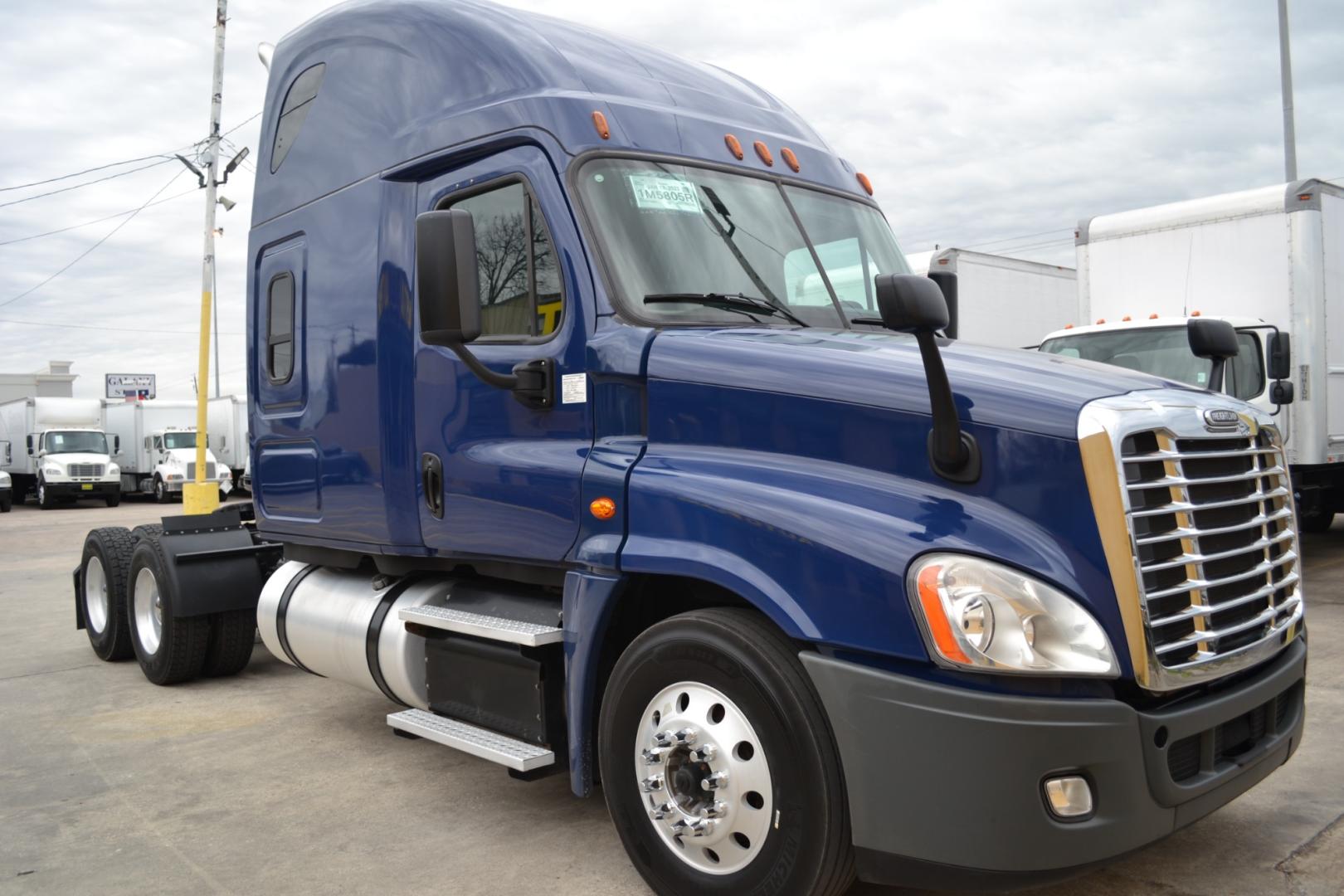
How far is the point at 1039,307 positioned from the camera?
45.3ft

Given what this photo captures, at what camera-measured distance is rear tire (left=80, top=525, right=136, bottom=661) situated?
782 centimetres

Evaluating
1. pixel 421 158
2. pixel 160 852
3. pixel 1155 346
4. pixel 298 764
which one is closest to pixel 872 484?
pixel 421 158

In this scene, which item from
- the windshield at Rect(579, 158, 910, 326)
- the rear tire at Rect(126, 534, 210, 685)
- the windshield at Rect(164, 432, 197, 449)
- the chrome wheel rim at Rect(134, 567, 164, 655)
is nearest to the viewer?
the windshield at Rect(579, 158, 910, 326)

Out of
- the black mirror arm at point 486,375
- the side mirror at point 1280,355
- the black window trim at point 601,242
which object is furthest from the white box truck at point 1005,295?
the black mirror arm at point 486,375

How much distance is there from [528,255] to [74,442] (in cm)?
3275

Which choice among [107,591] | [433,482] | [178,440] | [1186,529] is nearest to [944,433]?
[1186,529]

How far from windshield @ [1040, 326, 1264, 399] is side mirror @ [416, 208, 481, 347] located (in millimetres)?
6470

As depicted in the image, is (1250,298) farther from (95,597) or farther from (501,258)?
(95,597)

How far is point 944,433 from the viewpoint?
3152mm

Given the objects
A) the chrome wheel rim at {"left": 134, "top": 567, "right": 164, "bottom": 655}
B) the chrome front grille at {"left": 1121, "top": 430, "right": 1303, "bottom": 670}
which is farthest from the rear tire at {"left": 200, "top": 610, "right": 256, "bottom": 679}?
the chrome front grille at {"left": 1121, "top": 430, "right": 1303, "bottom": 670}

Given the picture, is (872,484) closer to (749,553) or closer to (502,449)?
(749,553)

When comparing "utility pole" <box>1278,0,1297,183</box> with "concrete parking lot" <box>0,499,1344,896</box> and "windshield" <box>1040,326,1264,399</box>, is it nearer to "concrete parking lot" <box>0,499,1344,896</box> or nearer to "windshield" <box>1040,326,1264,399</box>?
"windshield" <box>1040,326,1264,399</box>

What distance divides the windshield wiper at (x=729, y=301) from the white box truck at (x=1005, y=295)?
7.77 metres

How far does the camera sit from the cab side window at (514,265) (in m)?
4.29
